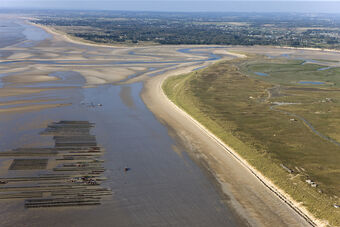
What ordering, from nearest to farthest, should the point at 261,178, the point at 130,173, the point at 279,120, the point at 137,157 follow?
the point at 261,178, the point at 130,173, the point at 137,157, the point at 279,120

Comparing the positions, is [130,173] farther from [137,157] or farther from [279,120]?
[279,120]

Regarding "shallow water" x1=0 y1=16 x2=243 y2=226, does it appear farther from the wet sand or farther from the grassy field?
the grassy field

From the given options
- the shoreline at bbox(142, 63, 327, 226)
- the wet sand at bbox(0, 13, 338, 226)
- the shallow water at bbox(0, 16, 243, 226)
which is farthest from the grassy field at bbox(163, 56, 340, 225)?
the shallow water at bbox(0, 16, 243, 226)

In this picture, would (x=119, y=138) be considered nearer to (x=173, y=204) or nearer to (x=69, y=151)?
(x=69, y=151)

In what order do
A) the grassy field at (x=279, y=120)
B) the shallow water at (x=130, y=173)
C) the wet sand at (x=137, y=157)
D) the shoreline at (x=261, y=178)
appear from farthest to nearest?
the grassy field at (x=279, y=120)
the shoreline at (x=261, y=178)
the wet sand at (x=137, y=157)
the shallow water at (x=130, y=173)

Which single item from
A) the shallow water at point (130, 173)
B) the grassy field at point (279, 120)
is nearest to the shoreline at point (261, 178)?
the grassy field at point (279, 120)

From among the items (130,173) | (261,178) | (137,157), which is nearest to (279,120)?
(261,178)

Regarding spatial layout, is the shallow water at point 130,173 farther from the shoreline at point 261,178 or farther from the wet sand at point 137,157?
the shoreline at point 261,178

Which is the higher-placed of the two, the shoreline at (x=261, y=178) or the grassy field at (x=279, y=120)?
the grassy field at (x=279, y=120)
